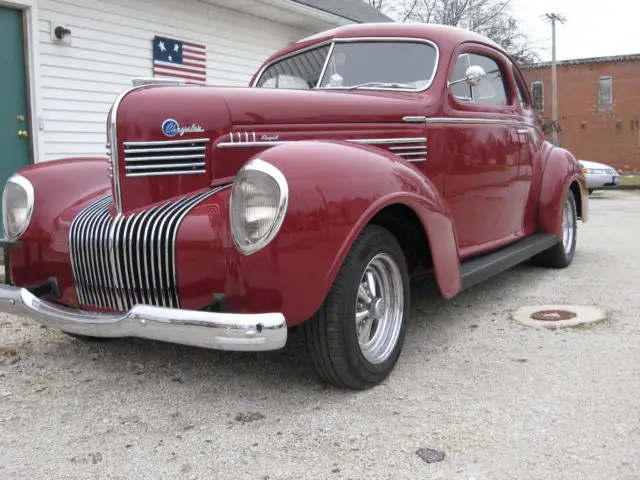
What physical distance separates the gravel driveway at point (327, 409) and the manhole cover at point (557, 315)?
0.14 meters

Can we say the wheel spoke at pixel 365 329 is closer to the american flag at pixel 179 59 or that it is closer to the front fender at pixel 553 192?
the front fender at pixel 553 192

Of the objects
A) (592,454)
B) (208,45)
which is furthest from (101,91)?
(592,454)

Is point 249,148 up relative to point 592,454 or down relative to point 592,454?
up

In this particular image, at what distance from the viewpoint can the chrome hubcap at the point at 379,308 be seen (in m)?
3.08

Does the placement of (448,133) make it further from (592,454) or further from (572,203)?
(572,203)

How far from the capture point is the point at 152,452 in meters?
2.47

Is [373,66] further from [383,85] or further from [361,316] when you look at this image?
[361,316]

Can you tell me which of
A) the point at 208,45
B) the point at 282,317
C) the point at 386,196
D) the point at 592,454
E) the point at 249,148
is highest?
the point at 208,45

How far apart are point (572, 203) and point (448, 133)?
282cm

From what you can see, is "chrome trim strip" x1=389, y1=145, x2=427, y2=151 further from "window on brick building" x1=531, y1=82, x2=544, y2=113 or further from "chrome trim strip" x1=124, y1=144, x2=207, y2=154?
"window on brick building" x1=531, y1=82, x2=544, y2=113

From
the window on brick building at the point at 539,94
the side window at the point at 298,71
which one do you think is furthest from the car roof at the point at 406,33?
the window on brick building at the point at 539,94

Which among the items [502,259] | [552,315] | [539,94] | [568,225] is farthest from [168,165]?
[539,94]

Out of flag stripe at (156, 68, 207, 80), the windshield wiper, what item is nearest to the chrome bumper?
the windshield wiper

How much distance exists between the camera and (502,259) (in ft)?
14.3
